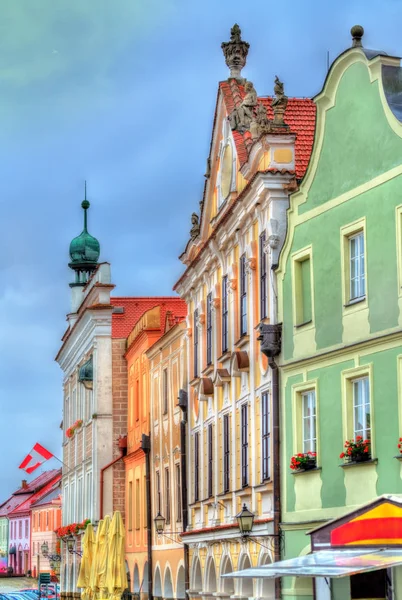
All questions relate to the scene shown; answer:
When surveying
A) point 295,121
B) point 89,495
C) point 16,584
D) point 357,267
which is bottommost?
point 16,584

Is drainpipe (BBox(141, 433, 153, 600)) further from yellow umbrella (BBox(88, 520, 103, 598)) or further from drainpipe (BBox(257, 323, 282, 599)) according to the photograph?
drainpipe (BBox(257, 323, 282, 599))

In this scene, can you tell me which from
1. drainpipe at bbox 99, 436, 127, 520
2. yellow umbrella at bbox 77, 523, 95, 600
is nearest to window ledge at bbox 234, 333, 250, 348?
yellow umbrella at bbox 77, 523, 95, 600

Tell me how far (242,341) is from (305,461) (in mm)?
5885

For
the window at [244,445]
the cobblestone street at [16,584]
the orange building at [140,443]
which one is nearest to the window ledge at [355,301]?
the window at [244,445]

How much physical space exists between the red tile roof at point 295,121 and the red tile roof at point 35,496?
104 meters

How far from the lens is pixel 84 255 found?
72.7m

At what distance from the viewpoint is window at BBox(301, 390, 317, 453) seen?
27016mm

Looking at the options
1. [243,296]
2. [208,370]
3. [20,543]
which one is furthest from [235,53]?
[20,543]

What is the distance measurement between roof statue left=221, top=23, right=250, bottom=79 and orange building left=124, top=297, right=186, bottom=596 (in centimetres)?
1078

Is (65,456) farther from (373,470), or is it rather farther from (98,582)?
(373,470)

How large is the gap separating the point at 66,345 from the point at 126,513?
17.1 m

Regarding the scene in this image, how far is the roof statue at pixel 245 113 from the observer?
33.6 metres

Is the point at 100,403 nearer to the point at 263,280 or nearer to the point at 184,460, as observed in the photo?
the point at 184,460

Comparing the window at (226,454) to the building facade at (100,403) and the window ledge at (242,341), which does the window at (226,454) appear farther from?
the building facade at (100,403)
